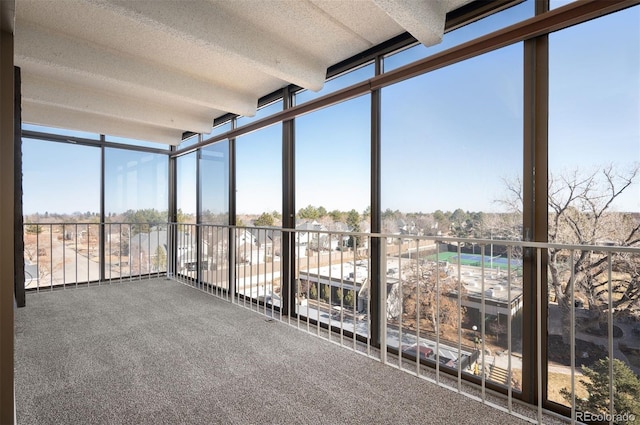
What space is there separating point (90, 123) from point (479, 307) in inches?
205

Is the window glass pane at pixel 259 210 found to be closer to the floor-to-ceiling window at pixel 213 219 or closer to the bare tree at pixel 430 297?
the floor-to-ceiling window at pixel 213 219

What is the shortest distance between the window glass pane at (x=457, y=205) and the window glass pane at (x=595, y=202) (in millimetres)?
191

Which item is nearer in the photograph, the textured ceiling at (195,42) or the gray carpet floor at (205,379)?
the gray carpet floor at (205,379)

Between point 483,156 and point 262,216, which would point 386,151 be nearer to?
point 483,156

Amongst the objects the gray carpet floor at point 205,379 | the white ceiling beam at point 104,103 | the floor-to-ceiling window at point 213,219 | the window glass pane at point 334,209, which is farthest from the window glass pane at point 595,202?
the white ceiling beam at point 104,103

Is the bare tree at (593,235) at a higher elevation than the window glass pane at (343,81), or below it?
below

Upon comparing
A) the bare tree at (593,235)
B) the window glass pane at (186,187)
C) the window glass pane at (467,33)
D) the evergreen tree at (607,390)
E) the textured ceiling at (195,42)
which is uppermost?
the textured ceiling at (195,42)

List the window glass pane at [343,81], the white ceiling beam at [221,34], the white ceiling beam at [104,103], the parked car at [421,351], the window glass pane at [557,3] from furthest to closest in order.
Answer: the white ceiling beam at [104,103] < the window glass pane at [343,81] < the parked car at [421,351] < the white ceiling beam at [221,34] < the window glass pane at [557,3]

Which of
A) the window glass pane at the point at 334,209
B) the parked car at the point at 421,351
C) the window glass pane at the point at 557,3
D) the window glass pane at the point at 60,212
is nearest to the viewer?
the window glass pane at the point at 557,3

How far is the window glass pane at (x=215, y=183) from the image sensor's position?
14.7 ft

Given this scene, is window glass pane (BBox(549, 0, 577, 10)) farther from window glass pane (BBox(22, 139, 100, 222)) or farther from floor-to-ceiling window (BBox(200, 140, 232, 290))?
window glass pane (BBox(22, 139, 100, 222))

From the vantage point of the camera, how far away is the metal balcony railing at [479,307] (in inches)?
62.4

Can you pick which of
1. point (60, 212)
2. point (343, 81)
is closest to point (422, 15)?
point (343, 81)

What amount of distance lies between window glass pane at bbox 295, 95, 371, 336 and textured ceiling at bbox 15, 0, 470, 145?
0.51m
